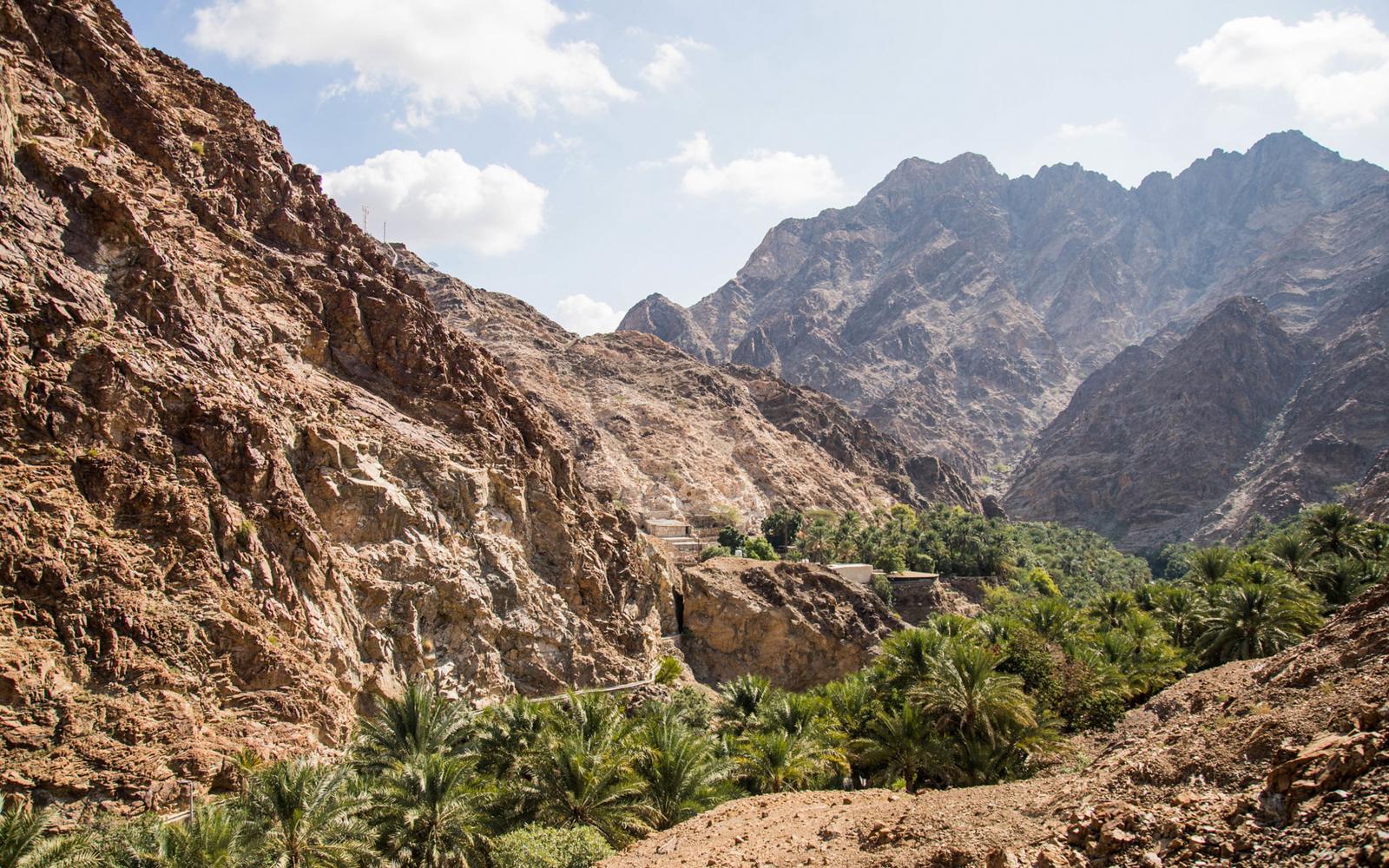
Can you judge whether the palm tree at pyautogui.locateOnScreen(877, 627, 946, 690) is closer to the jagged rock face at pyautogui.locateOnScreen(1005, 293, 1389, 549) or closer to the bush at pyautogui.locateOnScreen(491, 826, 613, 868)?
the bush at pyautogui.locateOnScreen(491, 826, 613, 868)

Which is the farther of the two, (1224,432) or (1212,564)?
(1224,432)

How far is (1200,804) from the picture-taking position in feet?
32.4

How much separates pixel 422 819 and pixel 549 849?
2930 millimetres

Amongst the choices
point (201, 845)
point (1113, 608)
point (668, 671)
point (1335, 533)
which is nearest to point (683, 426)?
point (668, 671)

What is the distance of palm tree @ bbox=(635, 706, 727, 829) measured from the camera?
77.4 ft

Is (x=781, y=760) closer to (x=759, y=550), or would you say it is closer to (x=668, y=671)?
(x=668, y=671)

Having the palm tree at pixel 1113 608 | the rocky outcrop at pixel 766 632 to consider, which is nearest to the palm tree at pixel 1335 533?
the palm tree at pixel 1113 608

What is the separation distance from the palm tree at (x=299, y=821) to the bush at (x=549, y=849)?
303cm

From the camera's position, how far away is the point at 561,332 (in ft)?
394

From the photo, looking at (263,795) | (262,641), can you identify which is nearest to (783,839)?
(263,795)

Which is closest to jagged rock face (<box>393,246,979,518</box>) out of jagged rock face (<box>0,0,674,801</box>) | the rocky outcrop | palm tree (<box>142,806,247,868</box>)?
the rocky outcrop

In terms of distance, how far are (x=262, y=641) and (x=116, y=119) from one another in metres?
23.3

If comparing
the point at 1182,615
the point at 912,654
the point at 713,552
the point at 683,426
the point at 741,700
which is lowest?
the point at 1182,615

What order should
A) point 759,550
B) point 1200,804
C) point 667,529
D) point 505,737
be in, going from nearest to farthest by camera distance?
point 1200,804 < point 505,737 < point 759,550 < point 667,529
